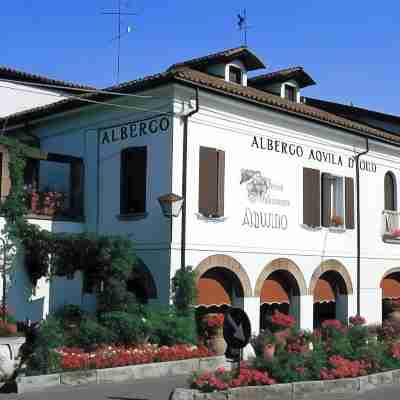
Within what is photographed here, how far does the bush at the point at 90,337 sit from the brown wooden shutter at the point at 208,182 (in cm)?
378

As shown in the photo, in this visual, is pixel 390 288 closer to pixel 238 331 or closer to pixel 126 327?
pixel 126 327

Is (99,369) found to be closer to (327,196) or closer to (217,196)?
(217,196)

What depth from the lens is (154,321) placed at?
45.4ft

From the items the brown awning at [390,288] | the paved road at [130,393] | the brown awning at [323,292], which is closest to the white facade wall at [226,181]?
the brown awning at [323,292]

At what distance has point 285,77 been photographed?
20.3 meters

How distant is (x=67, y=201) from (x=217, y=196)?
3.92 meters

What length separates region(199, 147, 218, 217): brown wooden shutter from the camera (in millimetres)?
15602

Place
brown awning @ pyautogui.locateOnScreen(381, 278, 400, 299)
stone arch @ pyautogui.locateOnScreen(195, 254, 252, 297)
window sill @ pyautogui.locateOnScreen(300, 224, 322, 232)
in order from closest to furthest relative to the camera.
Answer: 1. stone arch @ pyautogui.locateOnScreen(195, 254, 252, 297)
2. window sill @ pyautogui.locateOnScreen(300, 224, 322, 232)
3. brown awning @ pyautogui.locateOnScreen(381, 278, 400, 299)

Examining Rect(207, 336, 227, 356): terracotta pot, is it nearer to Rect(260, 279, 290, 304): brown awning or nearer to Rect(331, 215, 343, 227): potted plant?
Rect(260, 279, 290, 304): brown awning

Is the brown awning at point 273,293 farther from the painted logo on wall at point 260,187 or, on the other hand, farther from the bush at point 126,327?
the bush at point 126,327

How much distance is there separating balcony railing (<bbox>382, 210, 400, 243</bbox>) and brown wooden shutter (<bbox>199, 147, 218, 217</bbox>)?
724 centimetres

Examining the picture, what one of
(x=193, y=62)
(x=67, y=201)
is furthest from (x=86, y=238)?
(x=193, y=62)

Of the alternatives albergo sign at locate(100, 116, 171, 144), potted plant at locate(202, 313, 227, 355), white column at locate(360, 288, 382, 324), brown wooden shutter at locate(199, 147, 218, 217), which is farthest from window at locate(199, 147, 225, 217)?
white column at locate(360, 288, 382, 324)

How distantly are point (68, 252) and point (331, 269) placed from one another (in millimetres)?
7809
